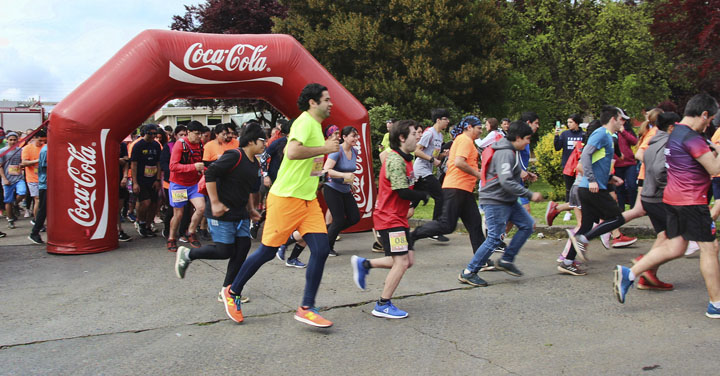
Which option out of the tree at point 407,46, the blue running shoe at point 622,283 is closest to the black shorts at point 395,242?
the blue running shoe at point 622,283

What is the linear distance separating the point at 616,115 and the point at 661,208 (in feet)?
3.94

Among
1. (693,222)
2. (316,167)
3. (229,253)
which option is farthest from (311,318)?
(693,222)

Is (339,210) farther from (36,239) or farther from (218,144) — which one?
(36,239)

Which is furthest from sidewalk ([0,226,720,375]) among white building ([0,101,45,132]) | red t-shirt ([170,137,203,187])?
white building ([0,101,45,132])

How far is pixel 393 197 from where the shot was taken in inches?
209

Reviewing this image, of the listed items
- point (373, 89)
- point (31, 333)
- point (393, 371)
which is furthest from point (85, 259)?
point (373, 89)

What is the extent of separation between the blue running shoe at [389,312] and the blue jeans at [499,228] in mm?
1315

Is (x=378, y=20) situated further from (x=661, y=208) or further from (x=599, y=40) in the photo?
(x=661, y=208)

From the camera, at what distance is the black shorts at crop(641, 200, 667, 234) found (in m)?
6.11

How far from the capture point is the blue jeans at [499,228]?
6.13m

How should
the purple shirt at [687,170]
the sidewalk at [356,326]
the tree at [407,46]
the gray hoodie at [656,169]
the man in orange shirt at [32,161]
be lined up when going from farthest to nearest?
the tree at [407,46] < the man in orange shirt at [32,161] < the gray hoodie at [656,169] < the purple shirt at [687,170] < the sidewalk at [356,326]

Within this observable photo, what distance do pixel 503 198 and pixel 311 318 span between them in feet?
8.17

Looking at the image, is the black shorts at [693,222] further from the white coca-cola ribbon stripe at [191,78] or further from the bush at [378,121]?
the bush at [378,121]

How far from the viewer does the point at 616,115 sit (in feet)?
22.1
